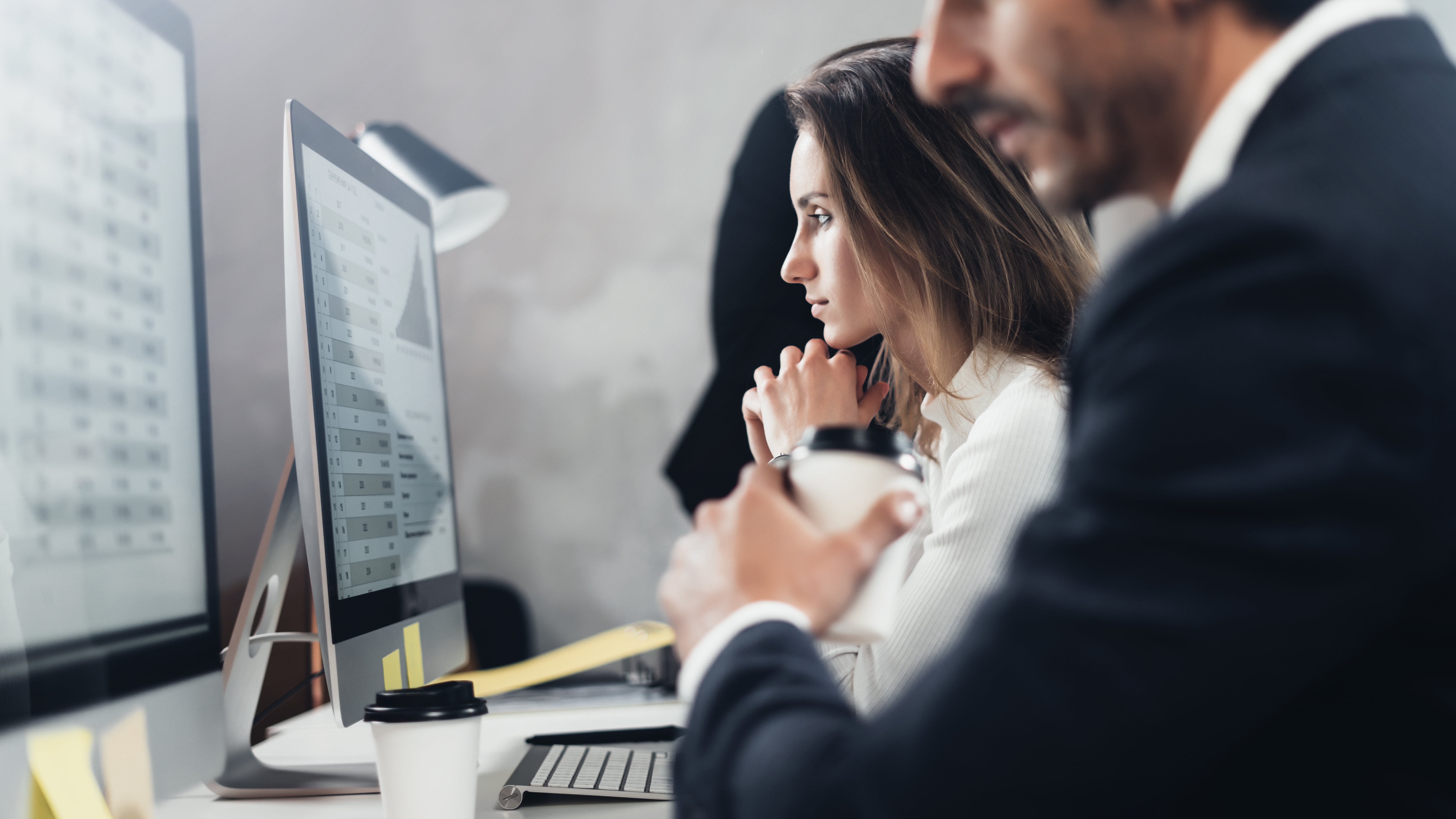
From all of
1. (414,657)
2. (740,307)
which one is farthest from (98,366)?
(740,307)

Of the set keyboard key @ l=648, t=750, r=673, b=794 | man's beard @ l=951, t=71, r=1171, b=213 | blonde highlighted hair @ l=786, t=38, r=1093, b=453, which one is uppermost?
blonde highlighted hair @ l=786, t=38, r=1093, b=453

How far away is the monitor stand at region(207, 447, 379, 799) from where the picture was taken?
2.77 feet

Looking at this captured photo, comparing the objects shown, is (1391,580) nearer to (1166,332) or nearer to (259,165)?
(1166,332)

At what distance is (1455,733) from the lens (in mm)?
313

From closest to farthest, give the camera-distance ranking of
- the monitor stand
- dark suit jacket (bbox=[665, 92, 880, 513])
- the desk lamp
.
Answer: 1. the monitor stand
2. the desk lamp
3. dark suit jacket (bbox=[665, 92, 880, 513])

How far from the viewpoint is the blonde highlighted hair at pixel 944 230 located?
1.09m

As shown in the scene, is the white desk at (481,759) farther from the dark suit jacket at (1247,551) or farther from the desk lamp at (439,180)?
the desk lamp at (439,180)

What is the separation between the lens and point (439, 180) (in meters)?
1.53

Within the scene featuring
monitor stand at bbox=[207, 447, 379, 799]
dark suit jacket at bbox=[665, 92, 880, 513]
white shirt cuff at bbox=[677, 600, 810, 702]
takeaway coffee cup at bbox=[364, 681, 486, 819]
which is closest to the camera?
white shirt cuff at bbox=[677, 600, 810, 702]

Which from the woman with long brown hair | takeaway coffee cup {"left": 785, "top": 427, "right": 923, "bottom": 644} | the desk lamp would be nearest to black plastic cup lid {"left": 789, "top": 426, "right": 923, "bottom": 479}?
takeaway coffee cup {"left": 785, "top": 427, "right": 923, "bottom": 644}

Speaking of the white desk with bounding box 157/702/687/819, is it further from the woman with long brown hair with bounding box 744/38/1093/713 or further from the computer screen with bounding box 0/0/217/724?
the woman with long brown hair with bounding box 744/38/1093/713

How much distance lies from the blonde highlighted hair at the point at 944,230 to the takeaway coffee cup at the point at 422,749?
2.30ft

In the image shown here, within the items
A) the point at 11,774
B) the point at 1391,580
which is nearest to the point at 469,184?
the point at 11,774

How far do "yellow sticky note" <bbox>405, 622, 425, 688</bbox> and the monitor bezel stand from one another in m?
0.01
